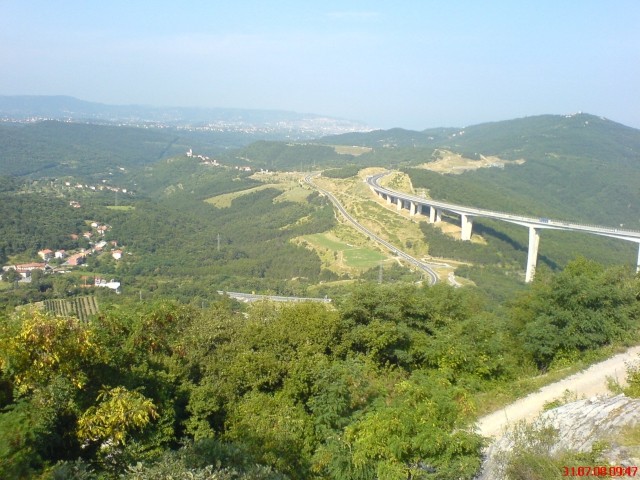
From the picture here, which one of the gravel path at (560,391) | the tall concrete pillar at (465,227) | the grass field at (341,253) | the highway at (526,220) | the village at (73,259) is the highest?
the gravel path at (560,391)

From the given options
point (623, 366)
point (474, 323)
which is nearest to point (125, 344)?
point (474, 323)

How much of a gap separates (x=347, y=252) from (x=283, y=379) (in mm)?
42277

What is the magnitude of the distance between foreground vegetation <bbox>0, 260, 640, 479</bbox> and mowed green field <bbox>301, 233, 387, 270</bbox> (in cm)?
3276

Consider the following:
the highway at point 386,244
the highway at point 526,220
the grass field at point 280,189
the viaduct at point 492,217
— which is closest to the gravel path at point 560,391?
the highway at point 386,244

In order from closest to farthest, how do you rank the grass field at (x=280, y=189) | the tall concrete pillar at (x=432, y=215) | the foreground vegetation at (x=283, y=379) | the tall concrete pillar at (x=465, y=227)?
the foreground vegetation at (x=283, y=379) < the tall concrete pillar at (x=465, y=227) < the tall concrete pillar at (x=432, y=215) < the grass field at (x=280, y=189)

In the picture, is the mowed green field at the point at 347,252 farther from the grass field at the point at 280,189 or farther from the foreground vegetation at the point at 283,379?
the foreground vegetation at the point at 283,379

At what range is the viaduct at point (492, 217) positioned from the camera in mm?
49409

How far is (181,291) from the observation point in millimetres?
42312

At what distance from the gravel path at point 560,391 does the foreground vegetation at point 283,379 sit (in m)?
0.69

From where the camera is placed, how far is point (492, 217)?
56.8 metres

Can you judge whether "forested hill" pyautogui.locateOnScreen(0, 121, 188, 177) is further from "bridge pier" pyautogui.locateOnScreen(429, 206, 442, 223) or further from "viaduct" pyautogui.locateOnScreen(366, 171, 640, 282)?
"bridge pier" pyautogui.locateOnScreen(429, 206, 442, 223)

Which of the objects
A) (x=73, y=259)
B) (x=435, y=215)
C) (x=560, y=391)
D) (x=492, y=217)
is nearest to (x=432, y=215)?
(x=435, y=215)

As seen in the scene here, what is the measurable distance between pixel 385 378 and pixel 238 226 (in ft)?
213

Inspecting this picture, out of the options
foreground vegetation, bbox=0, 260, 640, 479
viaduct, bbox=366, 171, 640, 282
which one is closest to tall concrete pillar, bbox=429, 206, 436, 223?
viaduct, bbox=366, 171, 640, 282
